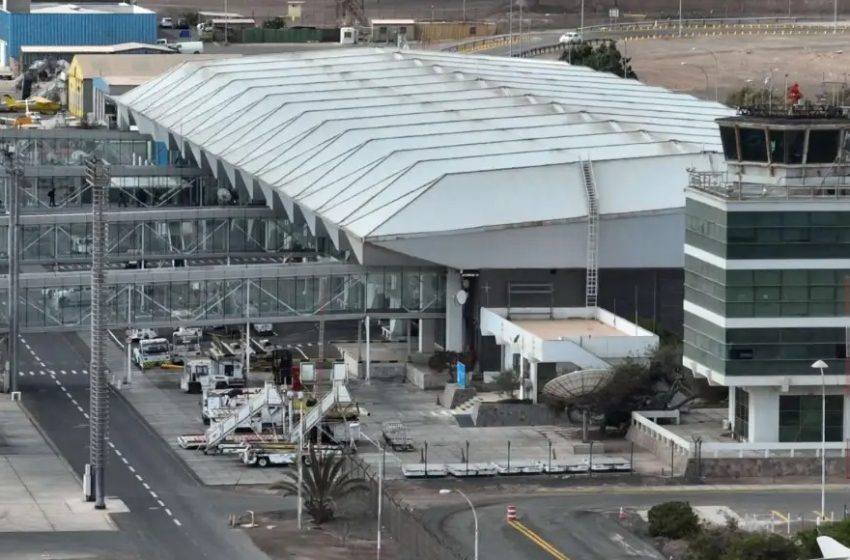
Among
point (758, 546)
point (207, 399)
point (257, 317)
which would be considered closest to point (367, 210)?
point (257, 317)

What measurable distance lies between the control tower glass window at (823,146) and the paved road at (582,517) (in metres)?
11.8

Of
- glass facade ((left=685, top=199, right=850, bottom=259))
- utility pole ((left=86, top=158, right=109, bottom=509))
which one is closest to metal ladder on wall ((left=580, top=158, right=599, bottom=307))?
glass facade ((left=685, top=199, right=850, bottom=259))

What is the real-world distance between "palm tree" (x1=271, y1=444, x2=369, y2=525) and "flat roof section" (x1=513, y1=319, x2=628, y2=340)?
69.3 ft

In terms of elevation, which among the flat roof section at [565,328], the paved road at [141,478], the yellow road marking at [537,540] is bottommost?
the paved road at [141,478]

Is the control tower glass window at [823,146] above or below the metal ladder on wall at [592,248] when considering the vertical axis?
above

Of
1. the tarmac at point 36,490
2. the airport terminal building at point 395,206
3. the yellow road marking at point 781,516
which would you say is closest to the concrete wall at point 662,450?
the yellow road marking at point 781,516

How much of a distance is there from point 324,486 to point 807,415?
19.2 meters

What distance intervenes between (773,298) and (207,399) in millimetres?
22502

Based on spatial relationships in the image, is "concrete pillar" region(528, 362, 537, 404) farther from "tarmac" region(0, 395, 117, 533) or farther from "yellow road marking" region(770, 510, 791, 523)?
"yellow road marking" region(770, 510, 791, 523)

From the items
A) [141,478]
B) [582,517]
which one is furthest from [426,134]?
[582,517]

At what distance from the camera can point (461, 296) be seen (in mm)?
121938

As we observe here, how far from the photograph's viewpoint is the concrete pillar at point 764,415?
102812mm

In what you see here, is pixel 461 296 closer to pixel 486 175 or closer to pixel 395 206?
pixel 395 206

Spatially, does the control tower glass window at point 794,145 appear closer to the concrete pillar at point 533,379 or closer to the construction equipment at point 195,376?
the concrete pillar at point 533,379
